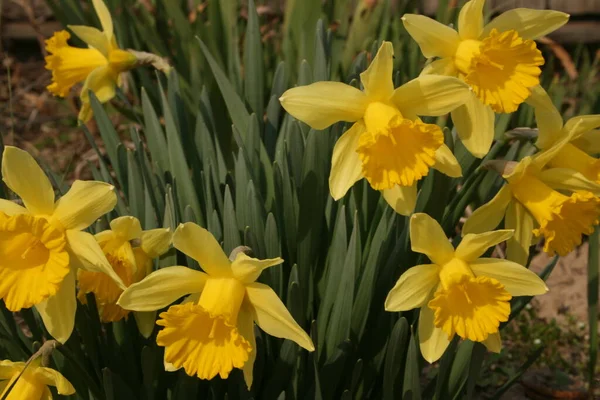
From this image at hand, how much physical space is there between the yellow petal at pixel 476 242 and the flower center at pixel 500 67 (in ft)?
0.83

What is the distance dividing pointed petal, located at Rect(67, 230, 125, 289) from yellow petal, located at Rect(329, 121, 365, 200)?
17.6 inches

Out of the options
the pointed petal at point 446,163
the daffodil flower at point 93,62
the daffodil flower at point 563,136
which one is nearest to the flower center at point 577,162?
the daffodil flower at point 563,136

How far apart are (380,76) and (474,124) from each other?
0.23m

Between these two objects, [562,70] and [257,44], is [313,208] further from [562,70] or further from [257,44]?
[562,70]

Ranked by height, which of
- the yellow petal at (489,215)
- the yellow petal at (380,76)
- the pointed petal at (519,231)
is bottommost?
A: the pointed petal at (519,231)

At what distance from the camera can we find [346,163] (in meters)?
1.47

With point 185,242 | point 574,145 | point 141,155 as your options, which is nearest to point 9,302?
point 185,242

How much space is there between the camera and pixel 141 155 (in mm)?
1812

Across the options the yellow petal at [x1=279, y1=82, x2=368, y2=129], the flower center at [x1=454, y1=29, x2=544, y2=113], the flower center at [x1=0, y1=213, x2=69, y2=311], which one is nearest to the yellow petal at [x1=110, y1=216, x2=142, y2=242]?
the flower center at [x1=0, y1=213, x2=69, y2=311]

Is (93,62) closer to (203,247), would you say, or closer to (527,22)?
(203,247)

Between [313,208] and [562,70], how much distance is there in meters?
3.38

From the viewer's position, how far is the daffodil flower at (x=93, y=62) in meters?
2.10

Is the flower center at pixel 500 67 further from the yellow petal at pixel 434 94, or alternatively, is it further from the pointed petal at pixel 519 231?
the pointed petal at pixel 519 231

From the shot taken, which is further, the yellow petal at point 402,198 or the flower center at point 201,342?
the yellow petal at point 402,198
